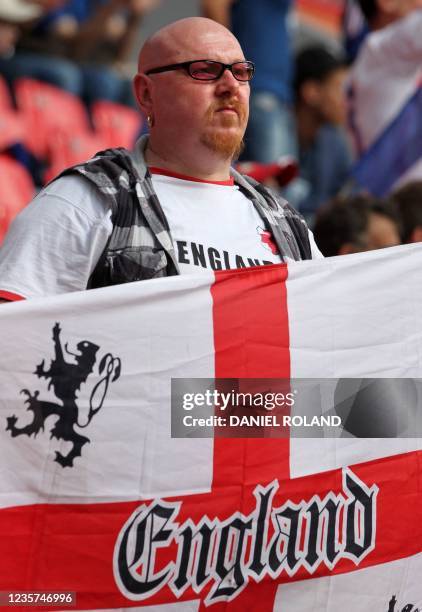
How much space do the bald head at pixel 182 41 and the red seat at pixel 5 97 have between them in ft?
10.7

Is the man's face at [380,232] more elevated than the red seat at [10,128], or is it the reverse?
the red seat at [10,128]

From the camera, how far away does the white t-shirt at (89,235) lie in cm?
271

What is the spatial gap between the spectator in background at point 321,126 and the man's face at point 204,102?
4.57 meters

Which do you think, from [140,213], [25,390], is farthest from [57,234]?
[25,390]

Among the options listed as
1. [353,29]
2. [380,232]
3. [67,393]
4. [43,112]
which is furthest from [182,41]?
[353,29]

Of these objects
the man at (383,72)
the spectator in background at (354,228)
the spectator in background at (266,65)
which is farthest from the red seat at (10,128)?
the spectator in background at (354,228)

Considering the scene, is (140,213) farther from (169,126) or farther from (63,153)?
(63,153)

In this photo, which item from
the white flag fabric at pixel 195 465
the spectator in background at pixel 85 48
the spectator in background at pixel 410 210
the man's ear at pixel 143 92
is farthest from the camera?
the spectator in background at pixel 85 48

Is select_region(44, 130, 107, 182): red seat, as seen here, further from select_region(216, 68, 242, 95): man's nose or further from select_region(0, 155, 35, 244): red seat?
select_region(216, 68, 242, 95): man's nose

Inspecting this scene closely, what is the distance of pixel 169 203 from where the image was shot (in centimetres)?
294

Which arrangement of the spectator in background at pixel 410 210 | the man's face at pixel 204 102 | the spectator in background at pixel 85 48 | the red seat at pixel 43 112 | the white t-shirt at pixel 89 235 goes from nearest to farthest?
1. the white t-shirt at pixel 89 235
2. the man's face at pixel 204 102
3. the spectator in background at pixel 410 210
4. the red seat at pixel 43 112
5. the spectator in background at pixel 85 48

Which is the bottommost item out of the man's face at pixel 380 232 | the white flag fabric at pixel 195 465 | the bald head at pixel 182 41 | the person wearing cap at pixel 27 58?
the white flag fabric at pixel 195 465

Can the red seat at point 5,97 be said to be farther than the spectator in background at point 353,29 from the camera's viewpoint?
No

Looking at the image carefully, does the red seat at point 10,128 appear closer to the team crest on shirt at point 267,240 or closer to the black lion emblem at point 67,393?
the team crest on shirt at point 267,240
